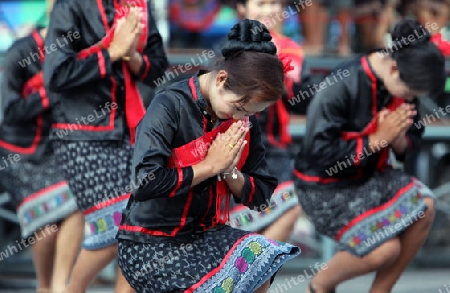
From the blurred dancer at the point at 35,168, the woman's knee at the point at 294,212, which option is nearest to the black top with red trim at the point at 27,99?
the blurred dancer at the point at 35,168

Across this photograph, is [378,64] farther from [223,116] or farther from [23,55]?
[23,55]

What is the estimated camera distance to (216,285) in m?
3.29

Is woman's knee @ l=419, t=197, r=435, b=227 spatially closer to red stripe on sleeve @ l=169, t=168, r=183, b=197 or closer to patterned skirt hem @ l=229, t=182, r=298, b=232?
patterned skirt hem @ l=229, t=182, r=298, b=232

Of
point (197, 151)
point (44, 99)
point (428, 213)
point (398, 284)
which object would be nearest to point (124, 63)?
point (44, 99)

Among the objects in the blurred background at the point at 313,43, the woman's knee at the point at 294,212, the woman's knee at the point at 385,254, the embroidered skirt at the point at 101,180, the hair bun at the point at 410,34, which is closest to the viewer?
the embroidered skirt at the point at 101,180

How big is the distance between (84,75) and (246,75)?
108 cm

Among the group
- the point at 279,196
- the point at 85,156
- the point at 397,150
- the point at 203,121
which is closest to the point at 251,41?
the point at 203,121

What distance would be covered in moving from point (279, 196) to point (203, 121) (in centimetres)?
180

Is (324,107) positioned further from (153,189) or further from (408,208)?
(153,189)

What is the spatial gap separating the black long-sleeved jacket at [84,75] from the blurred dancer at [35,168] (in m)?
0.69

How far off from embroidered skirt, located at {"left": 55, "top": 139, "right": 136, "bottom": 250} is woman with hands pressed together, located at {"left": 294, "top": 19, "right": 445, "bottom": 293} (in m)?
0.90

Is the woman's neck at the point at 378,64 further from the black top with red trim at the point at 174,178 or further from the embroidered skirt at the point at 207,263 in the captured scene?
the embroidered skirt at the point at 207,263

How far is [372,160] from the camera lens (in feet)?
14.8

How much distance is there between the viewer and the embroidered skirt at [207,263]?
10.8 feet
